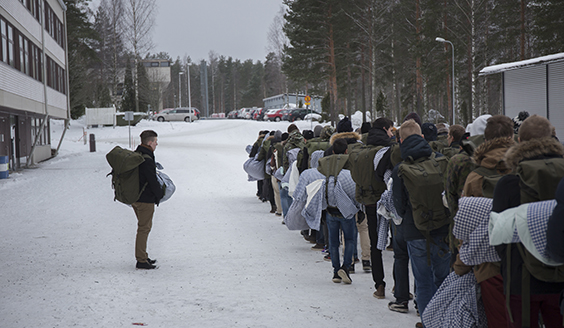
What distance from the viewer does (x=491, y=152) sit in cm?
347

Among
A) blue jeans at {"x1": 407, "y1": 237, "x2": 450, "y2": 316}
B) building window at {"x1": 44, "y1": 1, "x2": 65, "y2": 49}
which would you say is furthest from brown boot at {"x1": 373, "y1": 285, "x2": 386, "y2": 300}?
building window at {"x1": 44, "y1": 1, "x2": 65, "y2": 49}

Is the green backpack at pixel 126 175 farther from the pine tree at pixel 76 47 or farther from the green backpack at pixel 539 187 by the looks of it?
the pine tree at pixel 76 47

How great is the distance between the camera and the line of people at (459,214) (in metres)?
→ 2.75

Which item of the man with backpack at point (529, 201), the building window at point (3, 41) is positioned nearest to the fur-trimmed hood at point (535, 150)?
the man with backpack at point (529, 201)

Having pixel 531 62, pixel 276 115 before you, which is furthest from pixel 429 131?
pixel 276 115

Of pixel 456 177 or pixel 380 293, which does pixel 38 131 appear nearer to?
pixel 380 293

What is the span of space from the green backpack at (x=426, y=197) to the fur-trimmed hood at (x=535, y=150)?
1.37 metres

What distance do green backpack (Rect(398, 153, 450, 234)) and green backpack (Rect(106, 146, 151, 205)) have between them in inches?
158

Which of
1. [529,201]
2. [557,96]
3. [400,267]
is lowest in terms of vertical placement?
[400,267]

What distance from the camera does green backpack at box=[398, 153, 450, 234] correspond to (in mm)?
4316

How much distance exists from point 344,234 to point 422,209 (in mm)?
2080

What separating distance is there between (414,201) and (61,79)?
2985cm

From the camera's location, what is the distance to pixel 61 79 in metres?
30.0

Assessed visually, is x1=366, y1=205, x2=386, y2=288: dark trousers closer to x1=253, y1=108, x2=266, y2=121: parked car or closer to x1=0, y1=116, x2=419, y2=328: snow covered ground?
x1=0, y1=116, x2=419, y2=328: snow covered ground
